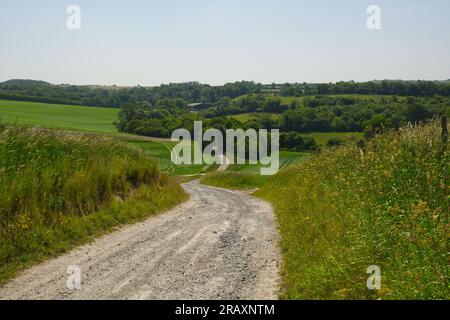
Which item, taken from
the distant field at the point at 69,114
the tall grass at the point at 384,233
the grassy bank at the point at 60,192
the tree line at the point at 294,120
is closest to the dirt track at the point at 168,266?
the grassy bank at the point at 60,192

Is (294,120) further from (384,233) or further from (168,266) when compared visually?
(384,233)

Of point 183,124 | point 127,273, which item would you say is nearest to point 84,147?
point 127,273

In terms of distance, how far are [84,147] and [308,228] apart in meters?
9.55

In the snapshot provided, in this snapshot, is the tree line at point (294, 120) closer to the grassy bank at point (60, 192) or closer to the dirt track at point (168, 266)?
the grassy bank at point (60, 192)

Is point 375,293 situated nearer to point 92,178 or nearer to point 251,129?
point 92,178

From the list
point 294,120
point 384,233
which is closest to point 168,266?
point 384,233

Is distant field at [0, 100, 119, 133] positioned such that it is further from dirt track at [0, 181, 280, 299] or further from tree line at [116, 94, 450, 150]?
dirt track at [0, 181, 280, 299]

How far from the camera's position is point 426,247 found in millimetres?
6352

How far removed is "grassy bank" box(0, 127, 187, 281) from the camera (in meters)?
10.1

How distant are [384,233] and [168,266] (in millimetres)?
4606

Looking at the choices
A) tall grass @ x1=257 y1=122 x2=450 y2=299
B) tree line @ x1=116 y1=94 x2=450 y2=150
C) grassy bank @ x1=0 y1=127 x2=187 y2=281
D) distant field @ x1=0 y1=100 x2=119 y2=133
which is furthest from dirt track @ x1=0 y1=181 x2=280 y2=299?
distant field @ x1=0 y1=100 x2=119 y2=133

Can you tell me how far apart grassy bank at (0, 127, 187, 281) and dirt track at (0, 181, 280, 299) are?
1.91 ft

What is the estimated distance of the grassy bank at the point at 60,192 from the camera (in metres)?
10.1
